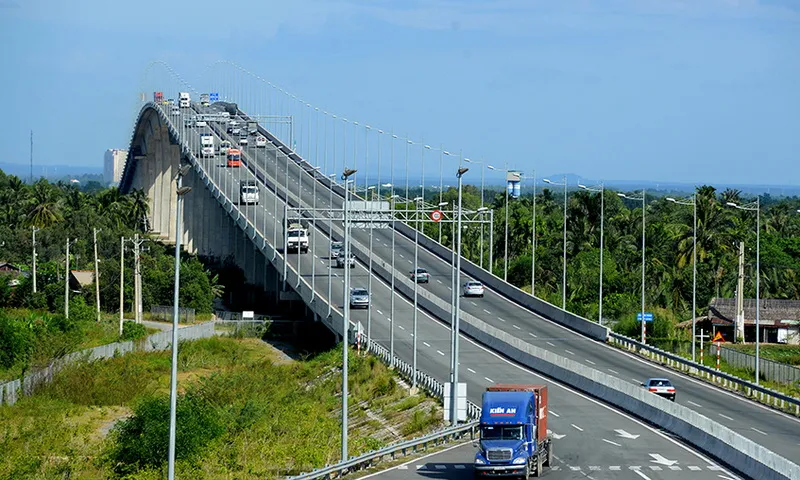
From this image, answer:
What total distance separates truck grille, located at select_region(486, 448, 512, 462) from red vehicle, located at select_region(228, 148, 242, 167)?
99672mm

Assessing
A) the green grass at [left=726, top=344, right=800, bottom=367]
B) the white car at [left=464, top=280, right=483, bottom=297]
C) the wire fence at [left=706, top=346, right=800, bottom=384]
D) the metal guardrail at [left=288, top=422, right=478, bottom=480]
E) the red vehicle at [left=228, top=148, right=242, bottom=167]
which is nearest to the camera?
the metal guardrail at [left=288, top=422, right=478, bottom=480]

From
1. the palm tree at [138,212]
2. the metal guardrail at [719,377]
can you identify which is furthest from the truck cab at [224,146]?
the metal guardrail at [719,377]

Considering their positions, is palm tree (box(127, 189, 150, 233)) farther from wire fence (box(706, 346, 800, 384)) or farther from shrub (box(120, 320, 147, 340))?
wire fence (box(706, 346, 800, 384))

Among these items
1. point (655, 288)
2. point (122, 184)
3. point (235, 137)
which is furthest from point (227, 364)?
point (122, 184)

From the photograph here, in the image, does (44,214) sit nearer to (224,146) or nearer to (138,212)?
(138,212)

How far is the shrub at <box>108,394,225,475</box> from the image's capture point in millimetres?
43812

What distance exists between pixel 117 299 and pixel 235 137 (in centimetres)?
5045

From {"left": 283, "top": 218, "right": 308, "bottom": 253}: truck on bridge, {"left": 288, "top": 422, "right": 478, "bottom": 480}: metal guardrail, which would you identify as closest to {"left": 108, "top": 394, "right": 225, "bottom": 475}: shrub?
{"left": 288, "top": 422, "right": 478, "bottom": 480}: metal guardrail

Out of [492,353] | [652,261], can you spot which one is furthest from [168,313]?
[492,353]

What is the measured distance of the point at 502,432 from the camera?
35.2 meters

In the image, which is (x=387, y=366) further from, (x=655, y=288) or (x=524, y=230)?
(x=524, y=230)

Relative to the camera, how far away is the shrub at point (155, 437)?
4381cm

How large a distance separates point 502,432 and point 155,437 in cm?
1394

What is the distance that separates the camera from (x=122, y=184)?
638ft
